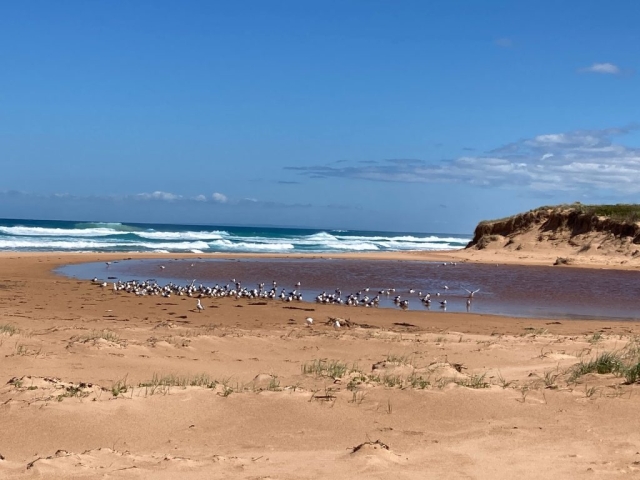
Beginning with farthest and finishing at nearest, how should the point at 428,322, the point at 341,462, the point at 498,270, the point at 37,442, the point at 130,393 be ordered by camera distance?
the point at 498,270, the point at 428,322, the point at 130,393, the point at 37,442, the point at 341,462

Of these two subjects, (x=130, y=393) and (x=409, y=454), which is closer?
(x=409, y=454)

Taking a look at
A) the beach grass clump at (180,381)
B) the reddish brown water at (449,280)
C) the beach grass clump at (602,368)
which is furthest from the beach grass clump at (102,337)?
the reddish brown water at (449,280)

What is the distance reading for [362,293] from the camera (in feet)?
65.8

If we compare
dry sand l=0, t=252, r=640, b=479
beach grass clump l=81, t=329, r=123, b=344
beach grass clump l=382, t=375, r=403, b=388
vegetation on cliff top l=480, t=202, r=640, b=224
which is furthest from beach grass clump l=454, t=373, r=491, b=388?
vegetation on cliff top l=480, t=202, r=640, b=224

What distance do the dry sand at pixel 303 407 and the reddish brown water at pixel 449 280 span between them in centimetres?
693

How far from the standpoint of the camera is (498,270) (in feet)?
96.6

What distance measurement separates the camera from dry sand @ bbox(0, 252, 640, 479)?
4668 mm

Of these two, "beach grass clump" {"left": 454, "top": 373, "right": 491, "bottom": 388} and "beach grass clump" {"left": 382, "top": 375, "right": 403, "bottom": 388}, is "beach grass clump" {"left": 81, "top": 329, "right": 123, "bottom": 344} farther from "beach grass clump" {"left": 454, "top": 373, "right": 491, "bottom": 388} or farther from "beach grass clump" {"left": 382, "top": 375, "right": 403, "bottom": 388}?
"beach grass clump" {"left": 454, "top": 373, "right": 491, "bottom": 388}

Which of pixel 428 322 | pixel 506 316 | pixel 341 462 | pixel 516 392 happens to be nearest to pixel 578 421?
pixel 516 392

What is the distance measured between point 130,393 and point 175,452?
152 centimetres

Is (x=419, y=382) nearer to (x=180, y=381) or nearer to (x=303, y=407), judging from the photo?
(x=303, y=407)

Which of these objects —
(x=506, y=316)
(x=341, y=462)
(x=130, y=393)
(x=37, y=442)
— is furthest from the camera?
(x=506, y=316)

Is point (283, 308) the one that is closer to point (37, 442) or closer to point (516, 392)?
point (516, 392)

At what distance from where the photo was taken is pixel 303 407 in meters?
6.10
